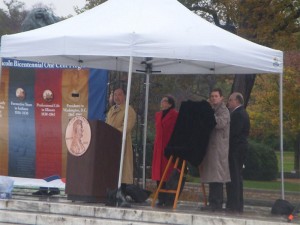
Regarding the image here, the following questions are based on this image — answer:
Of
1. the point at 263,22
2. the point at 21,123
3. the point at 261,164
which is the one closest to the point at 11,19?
the point at 261,164

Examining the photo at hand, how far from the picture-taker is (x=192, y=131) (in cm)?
1256

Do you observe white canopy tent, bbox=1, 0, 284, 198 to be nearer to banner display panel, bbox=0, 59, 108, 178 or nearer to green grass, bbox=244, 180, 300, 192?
banner display panel, bbox=0, 59, 108, 178

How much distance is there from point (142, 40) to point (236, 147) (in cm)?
229

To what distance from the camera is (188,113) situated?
1268 cm

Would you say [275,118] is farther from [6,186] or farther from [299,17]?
[6,186]

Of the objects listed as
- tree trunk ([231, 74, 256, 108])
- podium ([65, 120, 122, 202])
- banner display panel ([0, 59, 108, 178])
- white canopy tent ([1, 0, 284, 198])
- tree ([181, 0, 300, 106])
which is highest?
tree ([181, 0, 300, 106])

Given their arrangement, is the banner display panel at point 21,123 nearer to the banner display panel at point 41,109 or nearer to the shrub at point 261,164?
the banner display panel at point 41,109

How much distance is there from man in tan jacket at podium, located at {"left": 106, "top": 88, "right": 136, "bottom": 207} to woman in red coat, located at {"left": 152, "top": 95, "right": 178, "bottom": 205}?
0.51 m

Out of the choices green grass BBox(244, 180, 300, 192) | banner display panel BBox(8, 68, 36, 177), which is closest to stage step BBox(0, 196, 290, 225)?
banner display panel BBox(8, 68, 36, 177)

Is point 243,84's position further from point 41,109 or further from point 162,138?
point 162,138

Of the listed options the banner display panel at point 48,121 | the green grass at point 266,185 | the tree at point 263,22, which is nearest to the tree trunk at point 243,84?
the tree at point 263,22

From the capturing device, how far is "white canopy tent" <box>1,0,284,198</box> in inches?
474

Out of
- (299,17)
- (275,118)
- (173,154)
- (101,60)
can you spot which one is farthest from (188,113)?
(275,118)

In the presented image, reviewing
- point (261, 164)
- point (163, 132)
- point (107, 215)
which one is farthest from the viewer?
point (261, 164)
